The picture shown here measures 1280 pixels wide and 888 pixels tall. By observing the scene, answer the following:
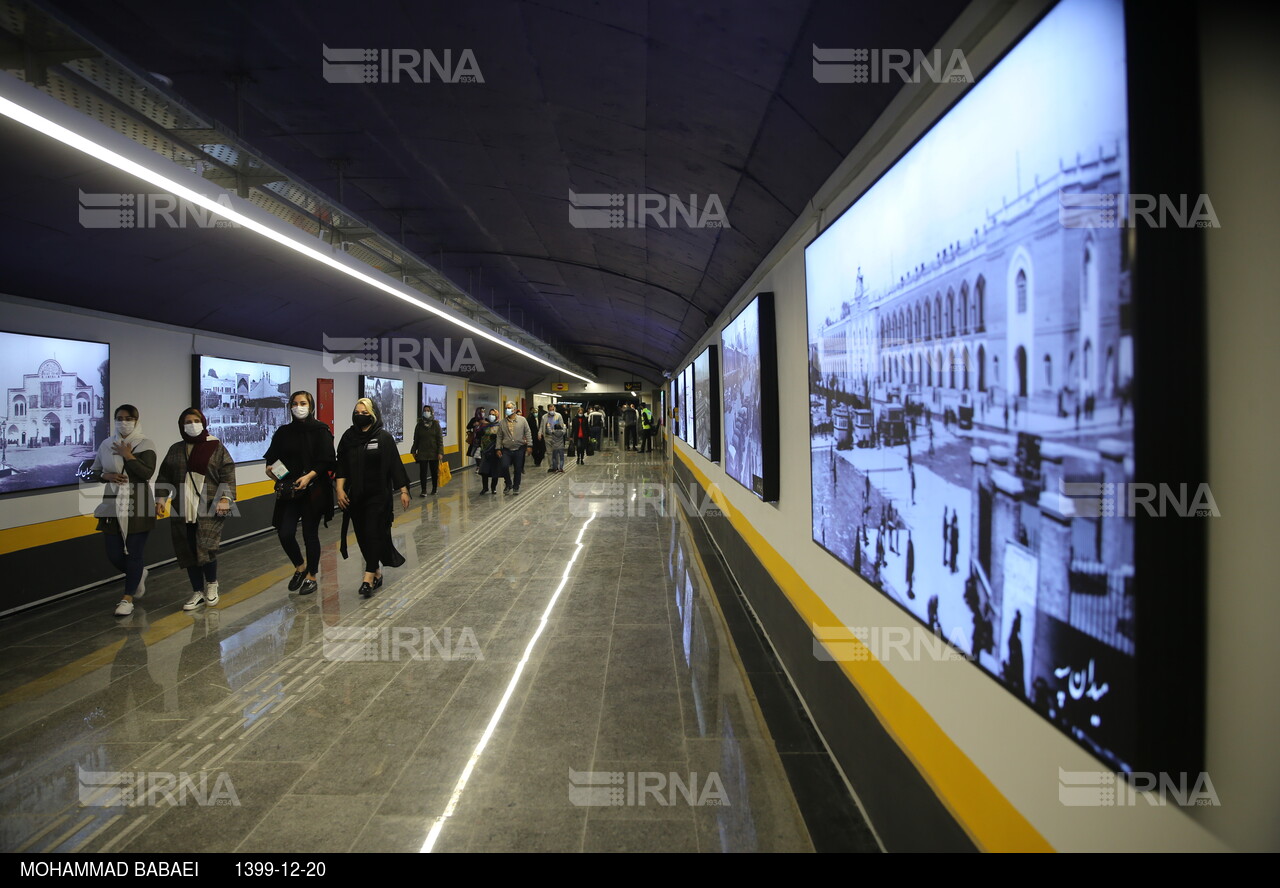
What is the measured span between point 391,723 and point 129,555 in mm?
3663

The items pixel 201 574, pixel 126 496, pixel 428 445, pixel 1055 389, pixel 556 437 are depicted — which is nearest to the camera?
pixel 1055 389

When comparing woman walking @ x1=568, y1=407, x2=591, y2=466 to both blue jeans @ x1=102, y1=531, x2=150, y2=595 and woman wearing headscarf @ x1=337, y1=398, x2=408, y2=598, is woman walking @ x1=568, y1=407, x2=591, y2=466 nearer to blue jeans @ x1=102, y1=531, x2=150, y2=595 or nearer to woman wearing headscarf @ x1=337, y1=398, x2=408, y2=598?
woman wearing headscarf @ x1=337, y1=398, x2=408, y2=598

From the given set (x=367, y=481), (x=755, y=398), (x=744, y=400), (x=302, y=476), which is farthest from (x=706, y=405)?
(x=302, y=476)

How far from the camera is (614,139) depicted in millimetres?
4285

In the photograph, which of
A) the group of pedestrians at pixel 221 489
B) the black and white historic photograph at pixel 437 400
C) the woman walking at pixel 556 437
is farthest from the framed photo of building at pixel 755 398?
the woman walking at pixel 556 437

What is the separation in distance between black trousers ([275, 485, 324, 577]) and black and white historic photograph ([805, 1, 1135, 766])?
5.34 metres

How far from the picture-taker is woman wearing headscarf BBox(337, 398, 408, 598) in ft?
19.3

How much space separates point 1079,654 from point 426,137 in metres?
5.18

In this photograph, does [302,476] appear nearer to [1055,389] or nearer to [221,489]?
[221,489]

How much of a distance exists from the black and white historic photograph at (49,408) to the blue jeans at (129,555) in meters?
1.12

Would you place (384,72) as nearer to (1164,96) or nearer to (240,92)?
(240,92)

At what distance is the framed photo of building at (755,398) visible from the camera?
4.44 meters

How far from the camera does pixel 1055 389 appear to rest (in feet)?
4.23
